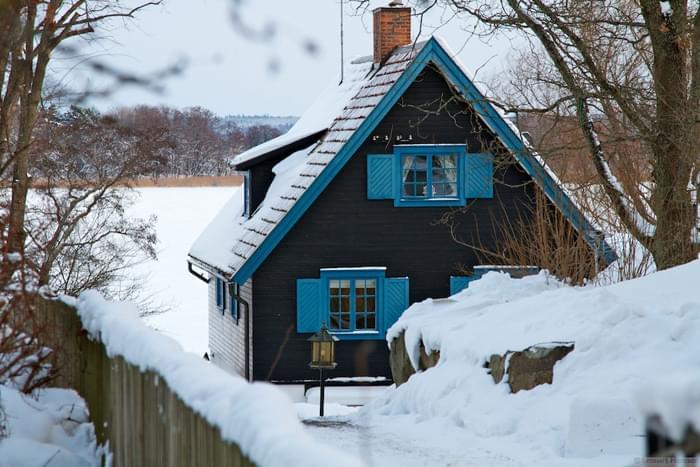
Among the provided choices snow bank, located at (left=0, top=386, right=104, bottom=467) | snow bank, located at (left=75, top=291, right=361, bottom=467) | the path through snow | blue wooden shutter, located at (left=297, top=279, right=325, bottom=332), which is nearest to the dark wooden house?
blue wooden shutter, located at (left=297, top=279, right=325, bottom=332)

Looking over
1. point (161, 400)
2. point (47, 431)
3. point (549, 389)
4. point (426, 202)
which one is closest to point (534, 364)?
point (549, 389)

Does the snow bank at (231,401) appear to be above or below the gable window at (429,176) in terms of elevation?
below

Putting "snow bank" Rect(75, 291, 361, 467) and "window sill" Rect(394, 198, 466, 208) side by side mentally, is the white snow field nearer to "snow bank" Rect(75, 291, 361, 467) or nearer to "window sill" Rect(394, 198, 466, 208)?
"snow bank" Rect(75, 291, 361, 467)

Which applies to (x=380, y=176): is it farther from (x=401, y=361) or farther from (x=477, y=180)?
(x=401, y=361)

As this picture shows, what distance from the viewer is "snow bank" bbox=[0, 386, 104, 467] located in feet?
19.1

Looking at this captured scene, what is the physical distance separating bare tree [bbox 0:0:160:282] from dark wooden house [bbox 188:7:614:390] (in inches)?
217

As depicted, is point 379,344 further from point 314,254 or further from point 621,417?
point 621,417

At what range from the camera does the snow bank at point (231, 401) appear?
2604 millimetres

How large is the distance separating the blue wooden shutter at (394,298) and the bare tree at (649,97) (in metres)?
6.53

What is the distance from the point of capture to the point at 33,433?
630 cm

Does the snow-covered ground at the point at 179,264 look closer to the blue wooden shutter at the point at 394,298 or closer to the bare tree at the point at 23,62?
the blue wooden shutter at the point at 394,298

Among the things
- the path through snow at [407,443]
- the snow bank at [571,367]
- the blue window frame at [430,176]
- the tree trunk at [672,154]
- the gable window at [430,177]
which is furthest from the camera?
the gable window at [430,177]

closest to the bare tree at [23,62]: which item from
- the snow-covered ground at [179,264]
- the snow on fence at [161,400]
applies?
the snow on fence at [161,400]

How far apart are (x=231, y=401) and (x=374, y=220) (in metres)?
18.4
